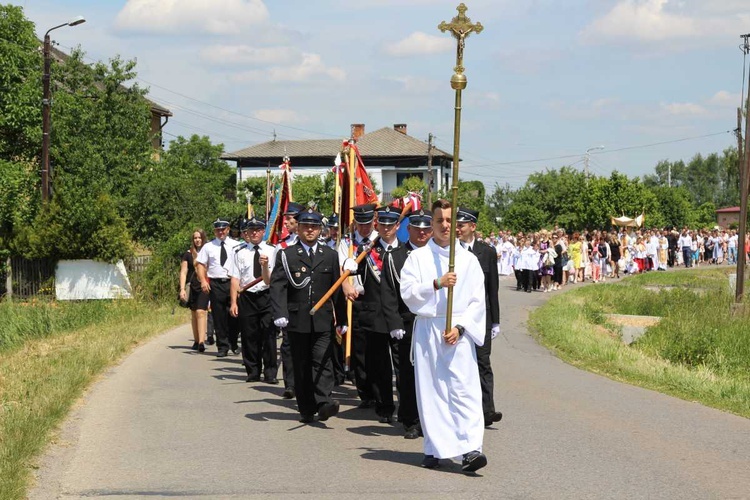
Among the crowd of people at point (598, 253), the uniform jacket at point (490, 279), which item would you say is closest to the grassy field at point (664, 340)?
the crowd of people at point (598, 253)

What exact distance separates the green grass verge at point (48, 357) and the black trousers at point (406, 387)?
2995mm

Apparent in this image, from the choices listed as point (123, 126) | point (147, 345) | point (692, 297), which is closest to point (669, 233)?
point (692, 297)

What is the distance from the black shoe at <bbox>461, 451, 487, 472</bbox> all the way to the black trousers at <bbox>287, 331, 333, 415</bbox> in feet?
7.89

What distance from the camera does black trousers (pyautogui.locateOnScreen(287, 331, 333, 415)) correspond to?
983 cm

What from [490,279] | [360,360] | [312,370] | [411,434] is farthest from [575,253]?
[411,434]

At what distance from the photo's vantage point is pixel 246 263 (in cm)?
1328

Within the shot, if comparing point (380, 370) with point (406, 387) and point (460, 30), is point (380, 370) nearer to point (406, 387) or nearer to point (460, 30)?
point (406, 387)

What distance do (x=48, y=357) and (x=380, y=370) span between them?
8.23m

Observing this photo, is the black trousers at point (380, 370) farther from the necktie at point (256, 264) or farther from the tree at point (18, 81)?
the tree at point (18, 81)

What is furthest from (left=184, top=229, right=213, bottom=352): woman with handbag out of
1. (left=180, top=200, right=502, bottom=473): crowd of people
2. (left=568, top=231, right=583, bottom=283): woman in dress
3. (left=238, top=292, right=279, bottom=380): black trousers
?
(left=568, top=231, right=583, bottom=283): woman in dress

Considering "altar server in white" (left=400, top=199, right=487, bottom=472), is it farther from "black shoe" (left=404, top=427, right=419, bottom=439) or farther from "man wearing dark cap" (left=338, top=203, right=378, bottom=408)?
"man wearing dark cap" (left=338, top=203, right=378, bottom=408)

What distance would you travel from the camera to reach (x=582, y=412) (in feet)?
34.3

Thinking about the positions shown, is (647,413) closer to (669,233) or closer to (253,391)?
(253,391)

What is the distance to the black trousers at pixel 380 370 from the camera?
10031mm
